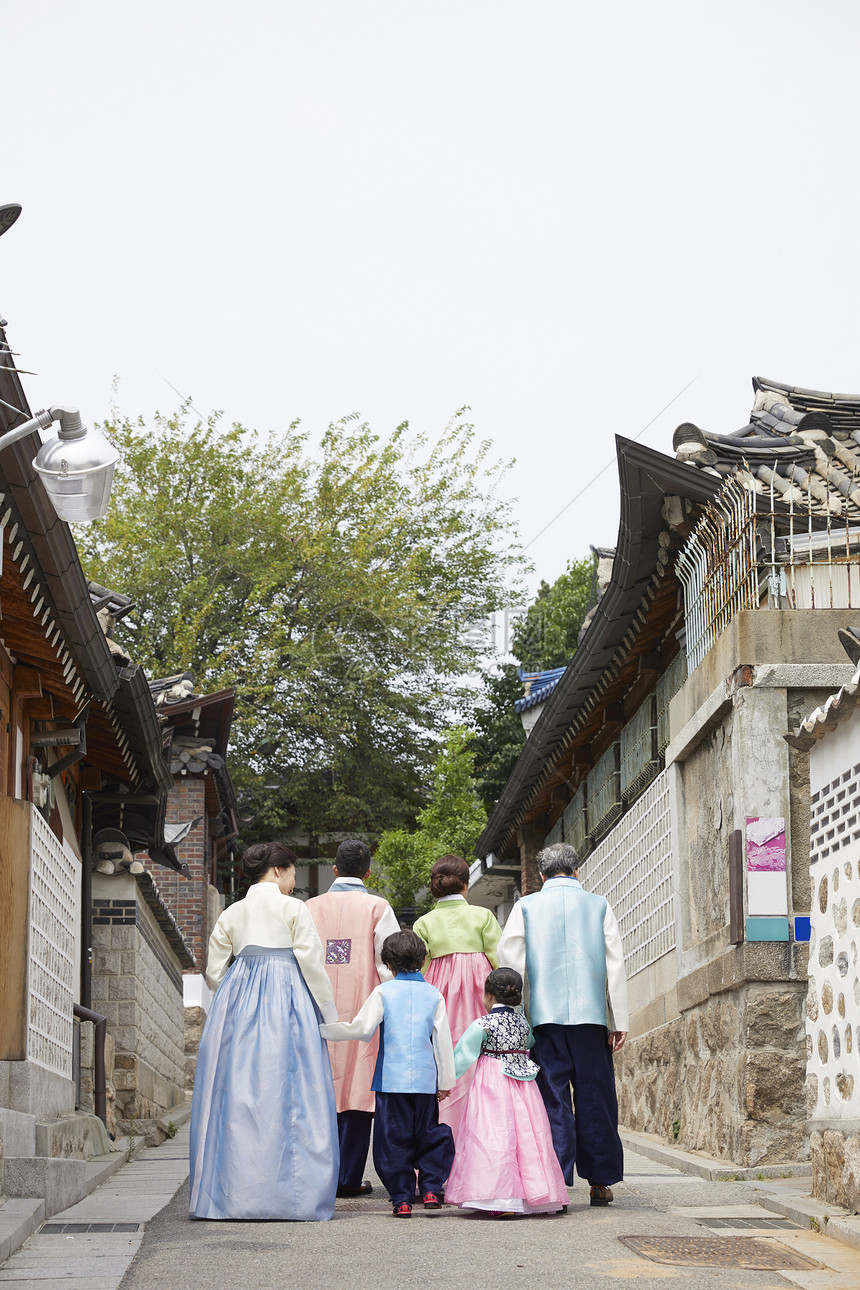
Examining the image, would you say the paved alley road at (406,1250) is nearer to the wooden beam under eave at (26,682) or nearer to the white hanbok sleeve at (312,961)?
the white hanbok sleeve at (312,961)

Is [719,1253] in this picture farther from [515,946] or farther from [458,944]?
[458,944]

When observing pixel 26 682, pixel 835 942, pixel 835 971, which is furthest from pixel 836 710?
pixel 26 682

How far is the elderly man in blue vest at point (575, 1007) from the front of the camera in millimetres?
7277

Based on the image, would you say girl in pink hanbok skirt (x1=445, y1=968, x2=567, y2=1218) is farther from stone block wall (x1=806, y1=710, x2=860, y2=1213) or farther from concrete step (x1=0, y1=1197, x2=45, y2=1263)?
concrete step (x1=0, y1=1197, x2=45, y2=1263)

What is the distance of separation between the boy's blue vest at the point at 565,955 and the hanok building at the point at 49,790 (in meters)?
2.57

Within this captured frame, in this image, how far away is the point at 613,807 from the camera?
1622 centimetres

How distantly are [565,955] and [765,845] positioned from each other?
1.97 m

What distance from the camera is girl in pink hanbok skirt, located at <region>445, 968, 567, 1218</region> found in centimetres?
656

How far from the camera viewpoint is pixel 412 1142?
7074mm

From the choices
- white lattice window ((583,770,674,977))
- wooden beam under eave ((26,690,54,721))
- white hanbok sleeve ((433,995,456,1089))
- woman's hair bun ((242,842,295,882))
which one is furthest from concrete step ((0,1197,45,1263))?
white lattice window ((583,770,674,977))

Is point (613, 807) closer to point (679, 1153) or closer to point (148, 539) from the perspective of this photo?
point (679, 1153)

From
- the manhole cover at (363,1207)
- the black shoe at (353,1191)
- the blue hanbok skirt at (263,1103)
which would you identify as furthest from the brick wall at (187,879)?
the blue hanbok skirt at (263,1103)

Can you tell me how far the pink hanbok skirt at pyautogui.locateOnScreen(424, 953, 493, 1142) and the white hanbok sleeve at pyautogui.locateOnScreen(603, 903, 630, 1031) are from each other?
86 cm

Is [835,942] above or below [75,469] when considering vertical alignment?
below
